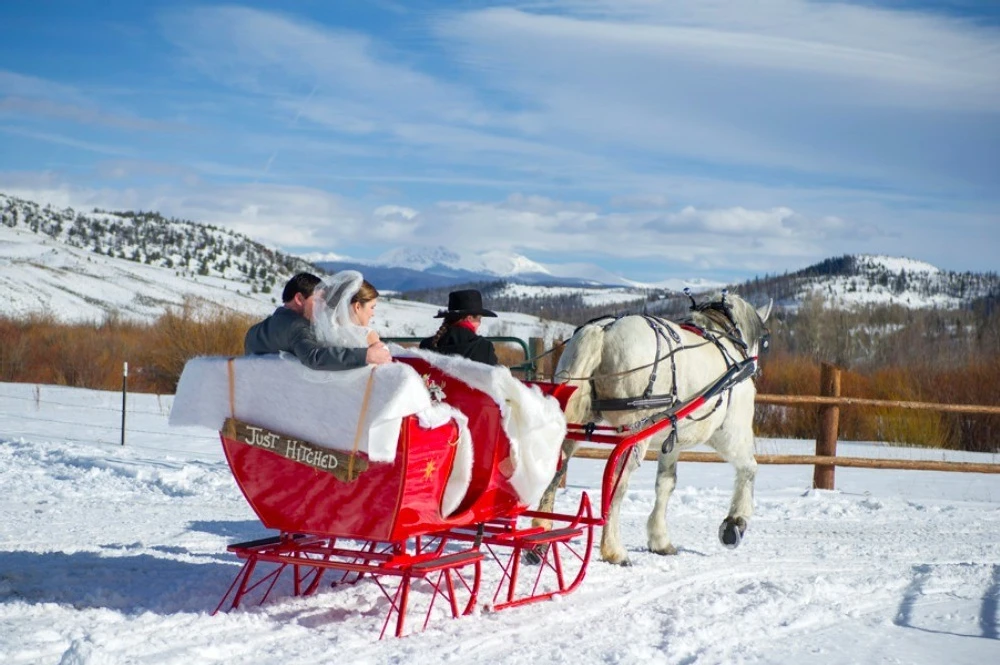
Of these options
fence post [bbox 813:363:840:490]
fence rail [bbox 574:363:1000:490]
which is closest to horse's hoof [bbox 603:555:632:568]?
fence rail [bbox 574:363:1000:490]

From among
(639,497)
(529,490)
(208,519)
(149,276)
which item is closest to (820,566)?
(529,490)

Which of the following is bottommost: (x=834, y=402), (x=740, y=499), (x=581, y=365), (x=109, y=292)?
(x=740, y=499)

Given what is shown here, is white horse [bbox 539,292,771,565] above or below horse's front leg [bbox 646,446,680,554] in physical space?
above

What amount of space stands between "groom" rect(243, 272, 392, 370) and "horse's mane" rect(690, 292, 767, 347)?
3.89m

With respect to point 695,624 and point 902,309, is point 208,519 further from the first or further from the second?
point 902,309

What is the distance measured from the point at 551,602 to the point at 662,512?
6.90 feet

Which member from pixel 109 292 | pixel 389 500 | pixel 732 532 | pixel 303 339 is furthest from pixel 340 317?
pixel 109 292

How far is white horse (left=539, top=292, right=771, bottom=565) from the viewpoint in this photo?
283 inches

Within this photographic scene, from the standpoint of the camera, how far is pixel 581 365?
718cm

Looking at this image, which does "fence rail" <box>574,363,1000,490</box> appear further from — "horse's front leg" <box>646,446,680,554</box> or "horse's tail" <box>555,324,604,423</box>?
"horse's tail" <box>555,324,604,423</box>

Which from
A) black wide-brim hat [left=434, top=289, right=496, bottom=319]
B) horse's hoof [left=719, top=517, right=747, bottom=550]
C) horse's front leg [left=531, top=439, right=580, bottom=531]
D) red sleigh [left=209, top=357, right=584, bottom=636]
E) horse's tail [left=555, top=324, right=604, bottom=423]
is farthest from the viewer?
horse's hoof [left=719, top=517, right=747, bottom=550]

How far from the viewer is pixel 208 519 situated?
8641 mm

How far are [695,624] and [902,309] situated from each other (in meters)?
56.5

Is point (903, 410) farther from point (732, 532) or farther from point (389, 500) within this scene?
point (389, 500)
